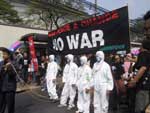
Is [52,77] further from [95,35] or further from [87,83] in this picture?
[87,83]

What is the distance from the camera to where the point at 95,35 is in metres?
13.1

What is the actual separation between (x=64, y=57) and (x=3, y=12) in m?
27.5

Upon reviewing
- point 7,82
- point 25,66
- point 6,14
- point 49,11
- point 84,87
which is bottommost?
point 84,87

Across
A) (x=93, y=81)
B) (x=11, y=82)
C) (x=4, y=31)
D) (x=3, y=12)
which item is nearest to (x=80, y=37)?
(x=93, y=81)

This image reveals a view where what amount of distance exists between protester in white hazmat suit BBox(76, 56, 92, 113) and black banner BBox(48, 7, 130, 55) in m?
0.84

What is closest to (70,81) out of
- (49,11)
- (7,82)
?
(7,82)

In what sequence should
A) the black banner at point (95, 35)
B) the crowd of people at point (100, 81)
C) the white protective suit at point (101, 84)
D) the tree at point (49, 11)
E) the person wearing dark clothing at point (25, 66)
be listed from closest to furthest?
the crowd of people at point (100, 81) < the white protective suit at point (101, 84) < the black banner at point (95, 35) < the person wearing dark clothing at point (25, 66) < the tree at point (49, 11)

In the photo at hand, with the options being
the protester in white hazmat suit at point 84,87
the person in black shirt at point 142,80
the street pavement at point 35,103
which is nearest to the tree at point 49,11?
the street pavement at point 35,103

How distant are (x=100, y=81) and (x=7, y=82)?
2680mm

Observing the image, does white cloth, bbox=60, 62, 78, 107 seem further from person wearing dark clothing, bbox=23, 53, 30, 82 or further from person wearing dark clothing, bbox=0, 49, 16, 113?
person wearing dark clothing, bbox=23, 53, 30, 82

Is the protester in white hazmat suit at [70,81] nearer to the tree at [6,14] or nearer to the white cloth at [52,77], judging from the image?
the white cloth at [52,77]

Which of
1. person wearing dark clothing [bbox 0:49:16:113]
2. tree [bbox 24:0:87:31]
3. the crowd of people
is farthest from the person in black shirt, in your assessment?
tree [bbox 24:0:87:31]

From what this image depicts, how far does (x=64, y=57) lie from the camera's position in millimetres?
15328

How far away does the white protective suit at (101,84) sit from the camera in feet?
35.9
